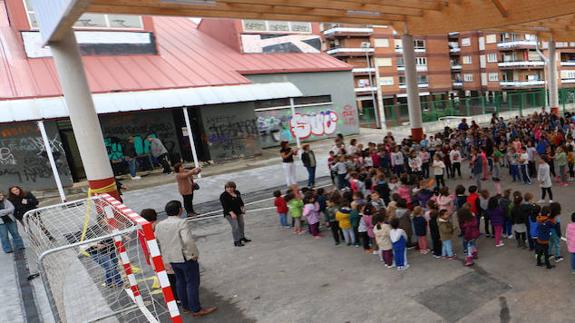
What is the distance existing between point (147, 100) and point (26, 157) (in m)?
5.94

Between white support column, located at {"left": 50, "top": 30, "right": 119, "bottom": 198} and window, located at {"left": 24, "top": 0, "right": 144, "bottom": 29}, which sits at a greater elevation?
window, located at {"left": 24, "top": 0, "right": 144, "bottom": 29}

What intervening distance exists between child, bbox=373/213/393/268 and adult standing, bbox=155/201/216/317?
3334mm

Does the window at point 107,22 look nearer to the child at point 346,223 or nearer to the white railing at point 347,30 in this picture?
the child at point 346,223

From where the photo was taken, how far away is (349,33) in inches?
2196

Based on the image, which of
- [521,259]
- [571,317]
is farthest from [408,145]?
[571,317]

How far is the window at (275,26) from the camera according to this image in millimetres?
24203

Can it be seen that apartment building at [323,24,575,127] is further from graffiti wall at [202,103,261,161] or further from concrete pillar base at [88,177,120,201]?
concrete pillar base at [88,177,120,201]

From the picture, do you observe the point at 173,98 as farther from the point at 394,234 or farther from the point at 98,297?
the point at 394,234

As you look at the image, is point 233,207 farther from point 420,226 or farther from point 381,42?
point 381,42

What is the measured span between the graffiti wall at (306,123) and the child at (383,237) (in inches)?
632

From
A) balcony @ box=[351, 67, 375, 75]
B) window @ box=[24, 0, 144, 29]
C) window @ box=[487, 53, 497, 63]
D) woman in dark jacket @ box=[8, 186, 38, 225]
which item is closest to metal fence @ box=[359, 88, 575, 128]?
window @ box=[24, 0, 144, 29]

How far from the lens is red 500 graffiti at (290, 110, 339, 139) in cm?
2502

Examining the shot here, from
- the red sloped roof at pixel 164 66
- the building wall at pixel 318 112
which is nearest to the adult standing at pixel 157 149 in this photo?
the red sloped roof at pixel 164 66

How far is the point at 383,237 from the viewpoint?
23.0 ft
